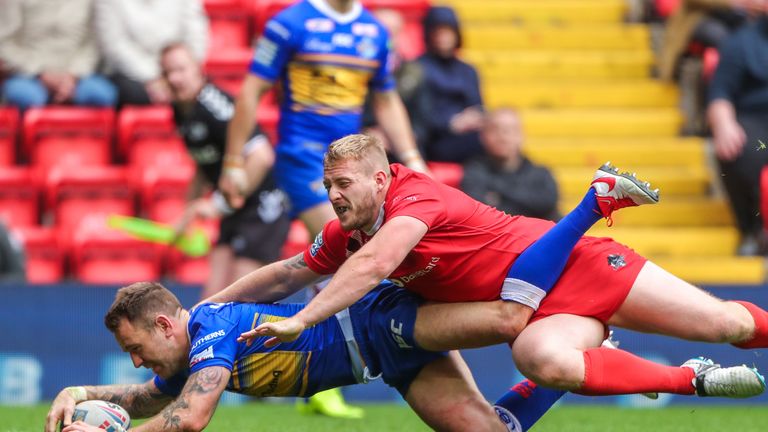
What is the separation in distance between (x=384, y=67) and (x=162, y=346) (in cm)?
277

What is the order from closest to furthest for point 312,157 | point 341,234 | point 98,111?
point 341,234 → point 312,157 → point 98,111

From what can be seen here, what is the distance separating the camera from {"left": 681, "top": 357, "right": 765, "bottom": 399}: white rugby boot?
4.71 meters

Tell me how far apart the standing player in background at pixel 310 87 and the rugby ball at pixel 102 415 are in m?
2.19

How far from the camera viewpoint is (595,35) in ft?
38.7

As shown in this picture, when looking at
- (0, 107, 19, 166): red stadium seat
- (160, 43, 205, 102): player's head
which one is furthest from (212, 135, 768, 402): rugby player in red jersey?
(0, 107, 19, 166): red stadium seat

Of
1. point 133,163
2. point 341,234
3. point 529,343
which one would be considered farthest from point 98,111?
point 529,343

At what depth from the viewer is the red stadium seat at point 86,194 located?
31.6 ft

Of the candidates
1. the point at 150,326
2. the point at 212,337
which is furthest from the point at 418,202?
the point at 150,326

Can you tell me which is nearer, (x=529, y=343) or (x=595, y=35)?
(x=529, y=343)

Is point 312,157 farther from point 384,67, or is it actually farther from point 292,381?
point 292,381

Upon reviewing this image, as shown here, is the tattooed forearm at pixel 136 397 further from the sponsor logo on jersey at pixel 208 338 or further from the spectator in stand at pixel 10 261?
the spectator in stand at pixel 10 261

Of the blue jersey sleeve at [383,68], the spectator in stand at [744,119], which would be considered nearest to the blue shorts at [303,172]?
the blue jersey sleeve at [383,68]

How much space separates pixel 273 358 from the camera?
5.03m

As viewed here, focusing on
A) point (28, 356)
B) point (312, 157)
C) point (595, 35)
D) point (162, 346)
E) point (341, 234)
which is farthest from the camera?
point (595, 35)
